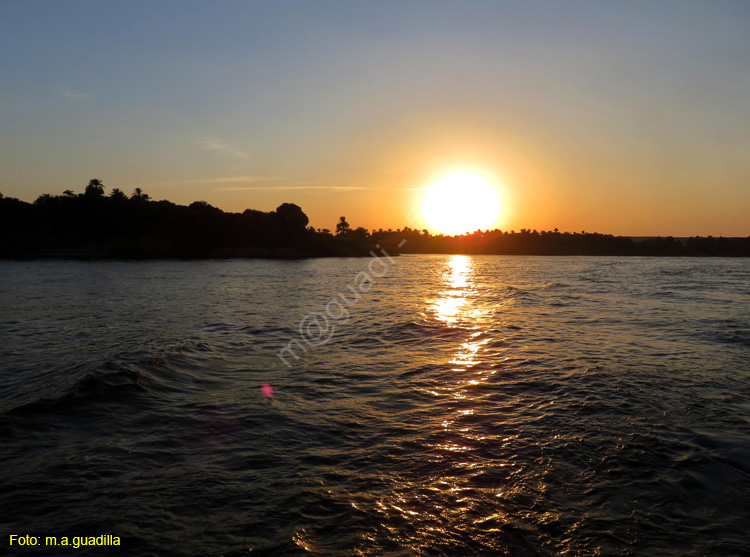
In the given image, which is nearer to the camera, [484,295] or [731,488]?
[731,488]

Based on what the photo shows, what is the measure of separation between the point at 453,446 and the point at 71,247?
481ft

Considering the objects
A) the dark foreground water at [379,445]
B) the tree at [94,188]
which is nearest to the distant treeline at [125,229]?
the tree at [94,188]

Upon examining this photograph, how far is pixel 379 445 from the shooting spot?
9.06 metres

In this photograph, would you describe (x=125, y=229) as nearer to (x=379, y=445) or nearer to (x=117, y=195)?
(x=117, y=195)

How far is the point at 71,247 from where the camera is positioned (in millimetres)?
127750

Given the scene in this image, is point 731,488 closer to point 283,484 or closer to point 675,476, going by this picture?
point 675,476

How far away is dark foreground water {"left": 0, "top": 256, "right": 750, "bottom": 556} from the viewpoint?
6.26 meters

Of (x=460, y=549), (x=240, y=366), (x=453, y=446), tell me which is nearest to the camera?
(x=460, y=549)

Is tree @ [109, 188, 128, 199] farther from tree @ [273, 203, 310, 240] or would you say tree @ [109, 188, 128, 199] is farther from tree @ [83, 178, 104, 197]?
tree @ [273, 203, 310, 240]

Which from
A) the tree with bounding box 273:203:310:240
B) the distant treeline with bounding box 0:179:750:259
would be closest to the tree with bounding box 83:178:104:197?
the distant treeline with bounding box 0:179:750:259

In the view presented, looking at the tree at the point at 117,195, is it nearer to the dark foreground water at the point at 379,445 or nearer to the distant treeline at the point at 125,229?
the distant treeline at the point at 125,229

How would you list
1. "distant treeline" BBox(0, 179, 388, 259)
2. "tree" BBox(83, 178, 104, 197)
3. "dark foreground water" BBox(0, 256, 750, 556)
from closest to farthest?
"dark foreground water" BBox(0, 256, 750, 556)
"distant treeline" BBox(0, 179, 388, 259)
"tree" BBox(83, 178, 104, 197)

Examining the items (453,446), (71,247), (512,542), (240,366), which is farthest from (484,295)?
(71,247)

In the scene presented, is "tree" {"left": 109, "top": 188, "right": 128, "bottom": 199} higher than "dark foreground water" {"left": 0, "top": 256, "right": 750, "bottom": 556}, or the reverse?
"tree" {"left": 109, "top": 188, "right": 128, "bottom": 199}
